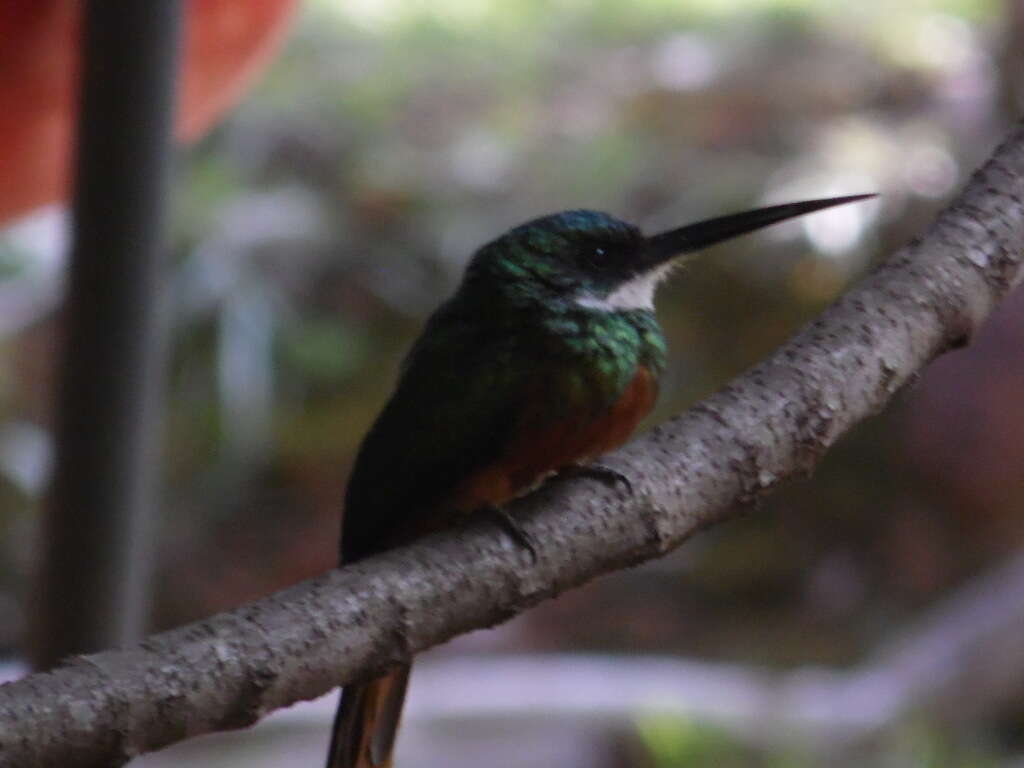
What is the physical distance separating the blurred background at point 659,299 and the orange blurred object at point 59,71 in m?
1.20

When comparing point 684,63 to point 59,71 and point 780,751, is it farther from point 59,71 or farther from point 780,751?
point 59,71

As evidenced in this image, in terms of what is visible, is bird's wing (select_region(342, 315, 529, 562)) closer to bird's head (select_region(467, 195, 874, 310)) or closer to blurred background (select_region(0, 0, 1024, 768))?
bird's head (select_region(467, 195, 874, 310))

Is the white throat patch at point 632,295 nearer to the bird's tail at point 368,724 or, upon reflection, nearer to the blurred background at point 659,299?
the bird's tail at point 368,724

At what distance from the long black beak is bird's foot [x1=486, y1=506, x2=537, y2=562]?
0.24 m

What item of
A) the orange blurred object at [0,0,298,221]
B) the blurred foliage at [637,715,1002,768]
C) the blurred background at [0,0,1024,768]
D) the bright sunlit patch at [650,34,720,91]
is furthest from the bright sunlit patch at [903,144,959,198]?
the orange blurred object at [0,0,298,221]

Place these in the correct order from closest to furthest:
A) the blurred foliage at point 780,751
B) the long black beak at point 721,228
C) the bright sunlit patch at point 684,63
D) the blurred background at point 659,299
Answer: the long black beak at point 721,228
the blurred foliage at point 780,751
the blurred background at point 659,299
the bright sunlit patch at point 684,63

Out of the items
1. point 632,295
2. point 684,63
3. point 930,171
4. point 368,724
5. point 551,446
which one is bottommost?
point 368,724

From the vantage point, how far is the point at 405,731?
2.31 metres

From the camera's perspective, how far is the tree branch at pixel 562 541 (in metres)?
0.52

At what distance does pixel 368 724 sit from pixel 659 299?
1.94 m

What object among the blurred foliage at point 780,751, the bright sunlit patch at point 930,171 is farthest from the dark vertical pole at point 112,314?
the bright sunlit patch at point 930,171

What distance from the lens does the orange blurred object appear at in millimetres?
1177

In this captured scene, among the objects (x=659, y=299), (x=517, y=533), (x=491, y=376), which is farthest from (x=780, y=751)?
(x=517, y=533)

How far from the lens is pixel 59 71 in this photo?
1.23 meters
